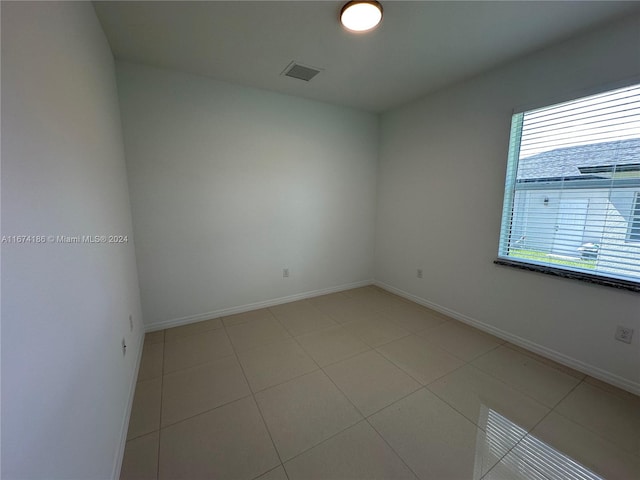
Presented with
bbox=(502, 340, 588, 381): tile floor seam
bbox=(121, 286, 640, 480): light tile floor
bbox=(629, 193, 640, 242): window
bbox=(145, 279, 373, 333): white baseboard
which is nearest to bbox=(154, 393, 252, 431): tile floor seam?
bbox=(121, 286, 640, 480): light tile floor

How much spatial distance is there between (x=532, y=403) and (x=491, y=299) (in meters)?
1.00

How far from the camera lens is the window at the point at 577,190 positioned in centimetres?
173

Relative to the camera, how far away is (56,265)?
0.88m

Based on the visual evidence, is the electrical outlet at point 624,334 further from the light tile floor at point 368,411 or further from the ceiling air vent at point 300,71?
the ceiling air vent at point 300,71

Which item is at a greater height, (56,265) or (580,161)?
(580,161)

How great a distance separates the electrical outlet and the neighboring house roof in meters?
1.08

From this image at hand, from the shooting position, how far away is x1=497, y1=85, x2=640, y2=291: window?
1.73 meters

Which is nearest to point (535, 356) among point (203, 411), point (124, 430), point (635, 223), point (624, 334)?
point (624, 334)

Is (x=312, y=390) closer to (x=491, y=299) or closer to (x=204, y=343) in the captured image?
(x=204, y=343)

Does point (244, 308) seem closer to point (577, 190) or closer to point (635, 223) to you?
point (577, 190)

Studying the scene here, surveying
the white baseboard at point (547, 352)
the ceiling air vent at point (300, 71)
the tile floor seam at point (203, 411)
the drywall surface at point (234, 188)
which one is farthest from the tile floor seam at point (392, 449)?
the ceiling air vent at point (300, 71)

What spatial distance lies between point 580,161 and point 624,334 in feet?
4.17

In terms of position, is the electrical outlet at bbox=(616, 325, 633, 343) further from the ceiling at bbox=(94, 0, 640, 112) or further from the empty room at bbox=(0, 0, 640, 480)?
the ceiling at bbox=(94, 0, 640, 112)

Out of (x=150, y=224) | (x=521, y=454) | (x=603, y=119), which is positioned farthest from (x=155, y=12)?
(x=521, y=454)
